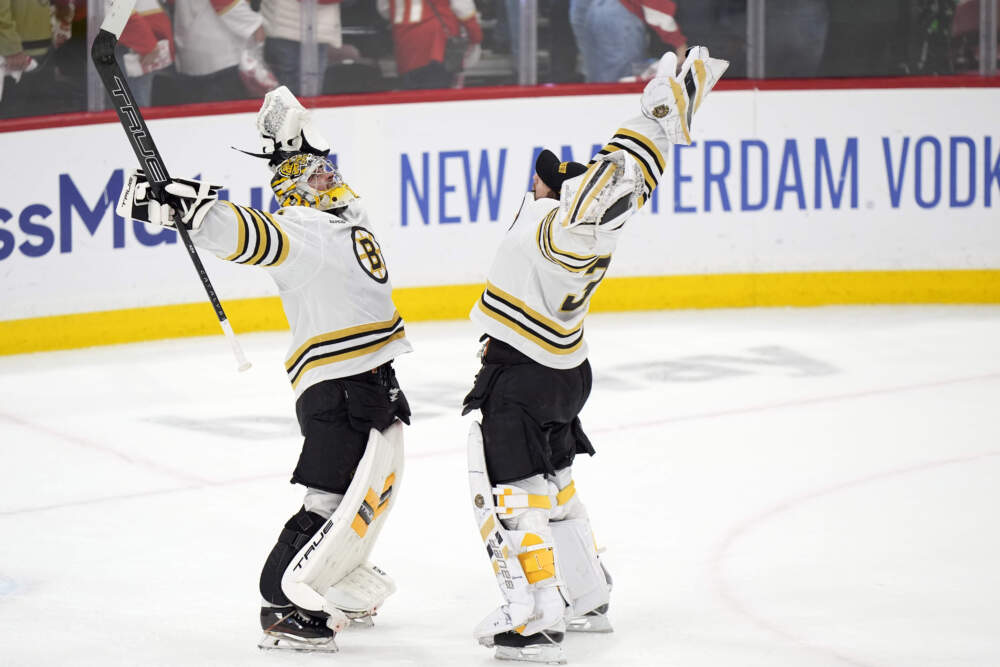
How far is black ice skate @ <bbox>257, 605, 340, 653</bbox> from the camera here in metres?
3.36

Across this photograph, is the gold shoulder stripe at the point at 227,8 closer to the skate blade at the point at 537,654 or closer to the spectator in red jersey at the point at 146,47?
the spectator in red jersey at the point at 146,47

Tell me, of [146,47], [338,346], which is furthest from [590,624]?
[146,47]

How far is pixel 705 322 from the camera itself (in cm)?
739

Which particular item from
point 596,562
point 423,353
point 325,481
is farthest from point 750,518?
point 423,353

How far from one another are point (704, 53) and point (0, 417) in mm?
3483

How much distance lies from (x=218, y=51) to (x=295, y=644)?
13.9 ft

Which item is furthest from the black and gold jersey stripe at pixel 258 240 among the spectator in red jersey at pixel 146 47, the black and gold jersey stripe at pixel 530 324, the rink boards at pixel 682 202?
the spectator in red jersey at pixel 146 47

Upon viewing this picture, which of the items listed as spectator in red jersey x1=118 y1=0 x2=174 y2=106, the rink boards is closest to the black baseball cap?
the rink boards

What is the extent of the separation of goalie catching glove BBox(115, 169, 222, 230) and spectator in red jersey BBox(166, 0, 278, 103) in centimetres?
420

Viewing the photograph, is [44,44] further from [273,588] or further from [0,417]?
[273,588]

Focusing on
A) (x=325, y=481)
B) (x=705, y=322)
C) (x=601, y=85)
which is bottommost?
(x=705, y=322)

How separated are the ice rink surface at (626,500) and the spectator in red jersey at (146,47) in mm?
1130

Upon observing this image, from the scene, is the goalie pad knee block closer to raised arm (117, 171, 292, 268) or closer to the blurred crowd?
raised arm (117, 171, 292, 268)

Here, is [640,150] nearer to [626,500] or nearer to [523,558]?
[523,558]
